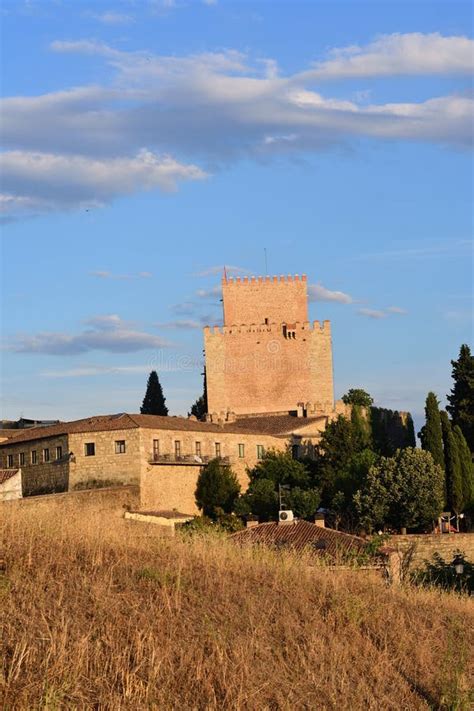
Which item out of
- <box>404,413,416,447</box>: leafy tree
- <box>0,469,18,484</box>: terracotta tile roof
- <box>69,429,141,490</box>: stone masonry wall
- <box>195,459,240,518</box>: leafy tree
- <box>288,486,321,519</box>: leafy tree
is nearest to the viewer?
<box>0,469,18,484</box>: terracotta tile roof

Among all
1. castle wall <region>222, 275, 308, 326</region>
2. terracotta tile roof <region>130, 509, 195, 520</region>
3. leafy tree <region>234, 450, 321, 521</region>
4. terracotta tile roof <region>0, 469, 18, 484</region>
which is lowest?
terracotta tile roof <region>130, 509, 195, 520</region>

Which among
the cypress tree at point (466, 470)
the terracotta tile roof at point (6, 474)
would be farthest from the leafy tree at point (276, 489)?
the terracotta tile roof at point (6, 474)

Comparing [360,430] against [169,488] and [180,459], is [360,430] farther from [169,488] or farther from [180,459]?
[169,488]

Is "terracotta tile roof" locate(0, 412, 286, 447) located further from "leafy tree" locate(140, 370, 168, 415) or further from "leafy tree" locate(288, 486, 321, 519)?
"leafy tree" locate(140, 370, 168, 415)

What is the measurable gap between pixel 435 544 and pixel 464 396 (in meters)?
19.7

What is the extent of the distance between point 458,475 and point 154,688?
41.5 metres

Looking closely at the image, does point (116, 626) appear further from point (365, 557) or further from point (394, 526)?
point (394, 526)

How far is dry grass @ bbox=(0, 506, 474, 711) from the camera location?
34.6ft

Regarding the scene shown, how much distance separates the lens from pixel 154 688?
1048 cm

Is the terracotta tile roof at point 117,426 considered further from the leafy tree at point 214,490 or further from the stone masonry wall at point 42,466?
the leafy tree at point 214,490

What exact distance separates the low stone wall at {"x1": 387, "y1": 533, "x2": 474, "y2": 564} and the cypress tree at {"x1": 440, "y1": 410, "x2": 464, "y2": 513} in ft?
30.6

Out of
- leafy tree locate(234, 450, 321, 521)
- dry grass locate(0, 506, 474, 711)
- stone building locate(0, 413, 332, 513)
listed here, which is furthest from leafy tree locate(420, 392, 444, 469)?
dry grass locate(0, 506, 474, 711)

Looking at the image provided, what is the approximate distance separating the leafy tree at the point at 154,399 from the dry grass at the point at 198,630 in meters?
55.8

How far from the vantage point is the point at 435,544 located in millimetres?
39844
